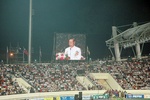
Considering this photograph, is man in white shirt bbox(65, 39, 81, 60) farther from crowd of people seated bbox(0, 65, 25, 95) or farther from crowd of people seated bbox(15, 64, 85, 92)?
crowd of people seated bbox(0, 65, 25, 95)

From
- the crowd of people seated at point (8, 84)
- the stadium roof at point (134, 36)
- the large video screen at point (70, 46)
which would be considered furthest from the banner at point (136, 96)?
the large video screen at point (70, 46)

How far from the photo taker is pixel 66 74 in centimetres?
5153

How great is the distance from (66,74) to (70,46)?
6.30 meters

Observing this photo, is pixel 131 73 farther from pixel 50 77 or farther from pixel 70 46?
pixel 50 77

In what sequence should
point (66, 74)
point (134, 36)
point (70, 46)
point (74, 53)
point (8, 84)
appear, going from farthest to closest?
point (74, 53), point (70, 46), point (134, 36), point (66, 74), point (8, 84)

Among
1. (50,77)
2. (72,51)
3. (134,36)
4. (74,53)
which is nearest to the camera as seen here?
(50,77)

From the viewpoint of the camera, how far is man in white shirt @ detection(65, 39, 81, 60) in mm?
55188

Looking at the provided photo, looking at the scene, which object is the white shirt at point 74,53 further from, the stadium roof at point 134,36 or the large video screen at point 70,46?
the stadium roof at point 134,36

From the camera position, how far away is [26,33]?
2694 inches

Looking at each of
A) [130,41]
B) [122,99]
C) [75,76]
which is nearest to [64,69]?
[75,76]

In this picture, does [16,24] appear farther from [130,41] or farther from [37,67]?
[130,41]

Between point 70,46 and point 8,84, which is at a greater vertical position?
point 70,46

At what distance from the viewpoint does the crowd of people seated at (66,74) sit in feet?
142

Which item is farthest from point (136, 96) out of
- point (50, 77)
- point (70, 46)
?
point (70, 46)
